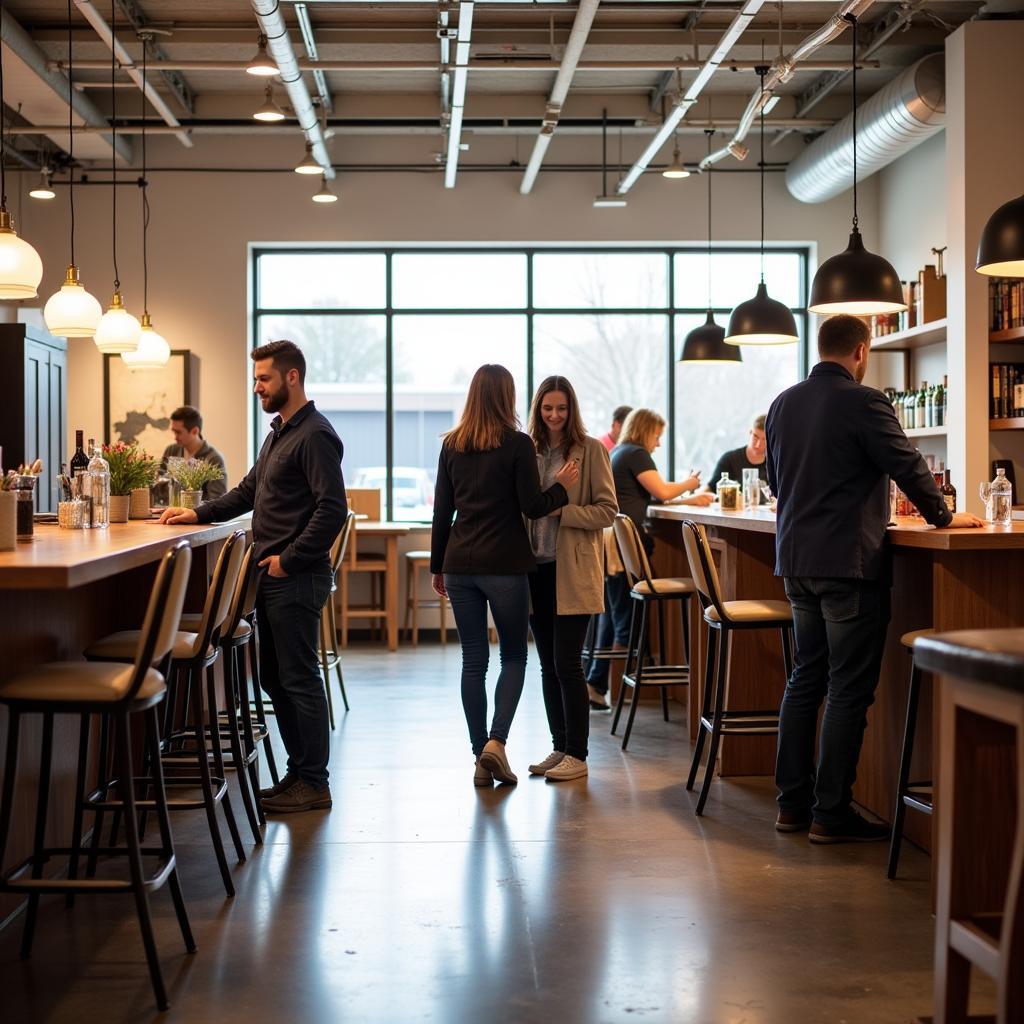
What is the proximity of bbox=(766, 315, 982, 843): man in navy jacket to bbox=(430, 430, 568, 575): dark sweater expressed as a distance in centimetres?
92

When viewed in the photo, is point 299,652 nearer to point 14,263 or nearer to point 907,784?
point 14,263

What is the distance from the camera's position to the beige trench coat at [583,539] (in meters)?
4.74

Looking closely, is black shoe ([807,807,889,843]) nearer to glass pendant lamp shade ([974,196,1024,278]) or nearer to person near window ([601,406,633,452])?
glass pendant lamp shade ([974,196,1024,278])

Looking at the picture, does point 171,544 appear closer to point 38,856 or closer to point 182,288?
A: point 38,856

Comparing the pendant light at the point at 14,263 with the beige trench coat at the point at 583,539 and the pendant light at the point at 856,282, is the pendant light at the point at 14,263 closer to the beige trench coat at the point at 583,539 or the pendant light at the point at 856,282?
the beige trench coat at the point at 583,539

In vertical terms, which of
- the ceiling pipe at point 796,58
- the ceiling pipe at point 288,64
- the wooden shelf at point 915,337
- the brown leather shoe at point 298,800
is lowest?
the brown leather shoe at point 298,800

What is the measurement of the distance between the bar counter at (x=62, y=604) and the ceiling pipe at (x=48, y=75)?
3.65 meters

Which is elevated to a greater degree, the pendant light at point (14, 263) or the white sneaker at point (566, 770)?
the pendant light at point (14, 263)

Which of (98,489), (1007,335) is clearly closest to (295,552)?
(98,489)

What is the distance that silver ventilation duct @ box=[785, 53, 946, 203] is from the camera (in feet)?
24.0

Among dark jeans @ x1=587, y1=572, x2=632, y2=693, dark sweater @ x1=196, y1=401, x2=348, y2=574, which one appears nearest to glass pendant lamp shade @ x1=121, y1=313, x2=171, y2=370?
dark jeans @ x1=587, y1=572, x2=632, y2=693

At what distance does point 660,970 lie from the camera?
2969 millimetres

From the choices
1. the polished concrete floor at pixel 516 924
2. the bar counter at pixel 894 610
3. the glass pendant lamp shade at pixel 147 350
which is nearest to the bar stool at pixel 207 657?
the polished concrete floor at pixel 516 924

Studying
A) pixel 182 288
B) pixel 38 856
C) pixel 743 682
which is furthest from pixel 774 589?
pixel 182 288
